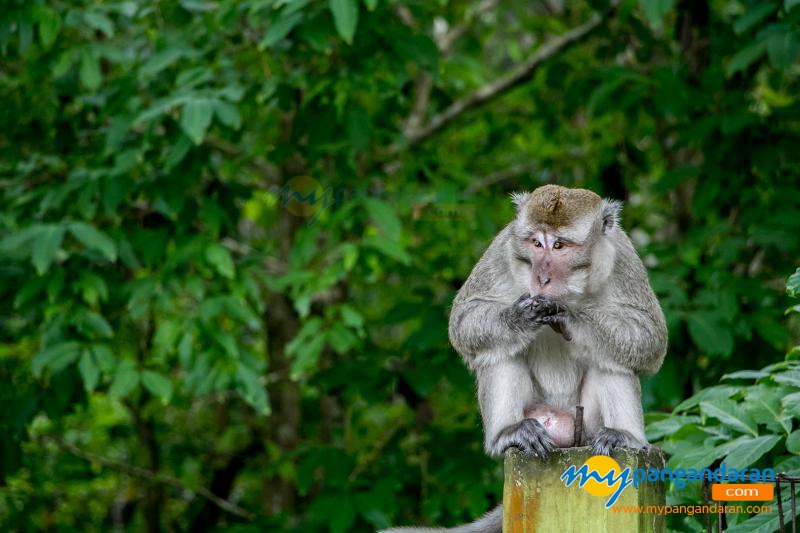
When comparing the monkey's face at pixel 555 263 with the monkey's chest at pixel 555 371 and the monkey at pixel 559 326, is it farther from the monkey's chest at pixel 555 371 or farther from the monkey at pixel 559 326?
the monkey's chest at pixel 555 371

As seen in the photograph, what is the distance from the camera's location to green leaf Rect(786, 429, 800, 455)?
3553 millimetres

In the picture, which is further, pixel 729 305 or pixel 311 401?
pixel 311 401

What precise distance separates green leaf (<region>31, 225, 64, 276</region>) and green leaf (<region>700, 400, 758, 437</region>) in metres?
3.32

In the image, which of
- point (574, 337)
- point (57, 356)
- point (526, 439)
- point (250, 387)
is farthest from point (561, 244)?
point (57, 356)

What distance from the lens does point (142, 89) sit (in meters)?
6.40

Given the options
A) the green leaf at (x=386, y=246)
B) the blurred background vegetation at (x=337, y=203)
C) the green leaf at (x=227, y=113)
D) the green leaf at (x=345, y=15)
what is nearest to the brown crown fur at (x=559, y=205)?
the blurred background vegetation at (x=337, y=203)

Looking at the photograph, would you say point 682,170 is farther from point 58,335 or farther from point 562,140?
point 58,335

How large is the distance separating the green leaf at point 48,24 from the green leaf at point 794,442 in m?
4.17

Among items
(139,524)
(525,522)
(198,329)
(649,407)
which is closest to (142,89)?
(198,329)

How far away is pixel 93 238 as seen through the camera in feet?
18.0

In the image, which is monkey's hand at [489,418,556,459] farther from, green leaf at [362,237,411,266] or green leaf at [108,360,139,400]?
green leaf at [108,360,139,400]

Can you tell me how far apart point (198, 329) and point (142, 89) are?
161 centimetres

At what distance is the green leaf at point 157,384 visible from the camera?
18.7 feet

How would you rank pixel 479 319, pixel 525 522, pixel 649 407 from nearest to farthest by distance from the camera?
pixel 525 522 < pixel 479 319 < pixel 649 407
